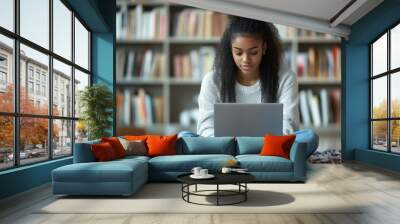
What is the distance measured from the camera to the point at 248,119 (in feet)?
20.7

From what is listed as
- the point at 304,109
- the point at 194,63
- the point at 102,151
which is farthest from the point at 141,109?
the point at 304,109

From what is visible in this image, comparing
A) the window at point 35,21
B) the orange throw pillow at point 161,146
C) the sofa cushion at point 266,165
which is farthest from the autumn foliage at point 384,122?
the window at point 35,21

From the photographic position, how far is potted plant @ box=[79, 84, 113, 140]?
7.13 meters

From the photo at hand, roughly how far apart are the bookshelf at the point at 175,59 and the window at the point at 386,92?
0.84 meters

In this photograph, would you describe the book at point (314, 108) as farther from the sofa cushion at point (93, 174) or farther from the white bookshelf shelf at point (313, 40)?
the sofa cushion at point (93, 174)

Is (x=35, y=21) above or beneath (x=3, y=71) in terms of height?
above

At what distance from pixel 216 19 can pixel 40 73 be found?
3536mm

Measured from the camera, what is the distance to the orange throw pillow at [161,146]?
5922mm

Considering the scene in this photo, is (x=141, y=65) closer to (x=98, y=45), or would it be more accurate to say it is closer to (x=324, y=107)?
(x=98, y=45)

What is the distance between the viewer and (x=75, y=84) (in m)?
7.07

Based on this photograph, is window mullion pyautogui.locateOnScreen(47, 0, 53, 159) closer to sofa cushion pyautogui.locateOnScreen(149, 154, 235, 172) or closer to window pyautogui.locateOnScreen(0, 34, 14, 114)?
window pyautogui.locateOnScreen(0, 34, 14, 114)

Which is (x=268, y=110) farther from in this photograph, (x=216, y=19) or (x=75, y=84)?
(x=75, y=84)

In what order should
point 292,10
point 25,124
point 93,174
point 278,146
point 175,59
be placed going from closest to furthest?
1. point 93,174
2. point 25,124
3. point 278,146
4. point 175,59
5. point 292,10

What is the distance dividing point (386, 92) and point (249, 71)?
2.50 meters
